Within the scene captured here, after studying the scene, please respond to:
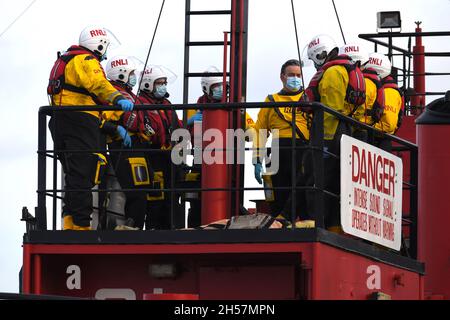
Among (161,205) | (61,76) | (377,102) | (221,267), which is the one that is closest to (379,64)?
(377,102)

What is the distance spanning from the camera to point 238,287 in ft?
49.3

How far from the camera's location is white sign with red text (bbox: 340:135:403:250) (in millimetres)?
15223

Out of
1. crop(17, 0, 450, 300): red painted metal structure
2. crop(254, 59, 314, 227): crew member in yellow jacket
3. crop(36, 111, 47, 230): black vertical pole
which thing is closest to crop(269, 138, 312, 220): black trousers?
crop(254, 59, 314, 227): crew member in yellow jacket

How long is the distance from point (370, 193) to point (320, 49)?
214 centimetres

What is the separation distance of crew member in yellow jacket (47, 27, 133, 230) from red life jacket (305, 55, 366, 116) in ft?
6.20

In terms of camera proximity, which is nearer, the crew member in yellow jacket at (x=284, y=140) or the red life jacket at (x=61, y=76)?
the crew member in yellow jacket at (x=284, y=140)

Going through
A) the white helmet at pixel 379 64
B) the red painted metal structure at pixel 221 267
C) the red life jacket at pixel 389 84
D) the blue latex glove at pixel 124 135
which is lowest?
the red painted metal structure at pixel 221 267

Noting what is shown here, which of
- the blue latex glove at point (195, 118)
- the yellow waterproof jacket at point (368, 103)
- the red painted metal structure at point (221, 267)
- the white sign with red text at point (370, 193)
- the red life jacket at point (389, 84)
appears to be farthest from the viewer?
the red life jacket at point (389, 84)

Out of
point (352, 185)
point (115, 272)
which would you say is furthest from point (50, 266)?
point (352, 185)

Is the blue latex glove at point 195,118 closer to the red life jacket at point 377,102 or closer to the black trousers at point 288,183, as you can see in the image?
the black trousers at point 288,183

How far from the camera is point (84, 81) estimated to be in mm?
16172

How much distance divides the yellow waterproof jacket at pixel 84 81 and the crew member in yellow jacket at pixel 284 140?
1.54m

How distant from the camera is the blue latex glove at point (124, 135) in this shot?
663 inches

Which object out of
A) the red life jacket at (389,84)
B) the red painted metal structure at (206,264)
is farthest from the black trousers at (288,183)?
the red life jacket at (389,84)
